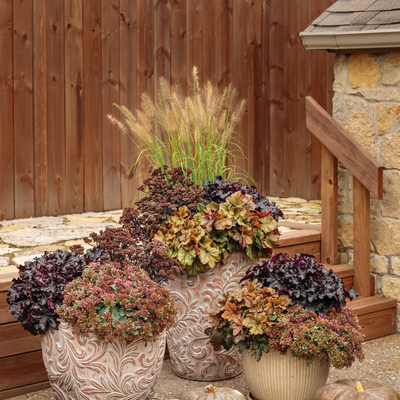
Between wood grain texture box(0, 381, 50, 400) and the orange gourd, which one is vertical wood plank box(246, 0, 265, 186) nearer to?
wood grain texture box(0, 381, 50, 400)

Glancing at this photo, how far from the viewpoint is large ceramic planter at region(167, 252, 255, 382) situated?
9.34 ft

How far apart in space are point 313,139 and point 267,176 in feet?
2.17

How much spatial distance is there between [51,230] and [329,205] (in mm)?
1891

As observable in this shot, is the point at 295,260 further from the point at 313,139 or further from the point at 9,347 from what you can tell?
the point at 313,139

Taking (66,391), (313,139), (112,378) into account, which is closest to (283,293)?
(112,378)

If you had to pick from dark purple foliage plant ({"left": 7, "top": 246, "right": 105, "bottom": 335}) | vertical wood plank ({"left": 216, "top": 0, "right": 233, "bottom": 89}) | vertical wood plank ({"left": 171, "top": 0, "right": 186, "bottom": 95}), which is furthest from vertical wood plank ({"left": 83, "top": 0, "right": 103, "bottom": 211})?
dark purple foliage plant ({"left": 7, "top": 246, "right": 105, "bottom": 335})

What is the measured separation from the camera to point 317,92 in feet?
18.9

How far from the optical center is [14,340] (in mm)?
2643

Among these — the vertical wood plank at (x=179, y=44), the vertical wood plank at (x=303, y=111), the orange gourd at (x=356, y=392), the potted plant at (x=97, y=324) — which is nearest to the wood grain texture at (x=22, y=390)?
the potted plant at (x=97, y=324)

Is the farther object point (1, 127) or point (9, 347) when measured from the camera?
point (1, 127)

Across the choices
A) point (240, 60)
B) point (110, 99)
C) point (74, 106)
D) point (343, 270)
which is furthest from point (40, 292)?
point (240, 60)

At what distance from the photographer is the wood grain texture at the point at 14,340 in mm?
2611

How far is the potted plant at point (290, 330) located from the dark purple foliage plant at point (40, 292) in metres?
0.70

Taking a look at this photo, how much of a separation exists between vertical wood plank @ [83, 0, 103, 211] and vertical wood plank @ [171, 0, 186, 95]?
29.6 inches
